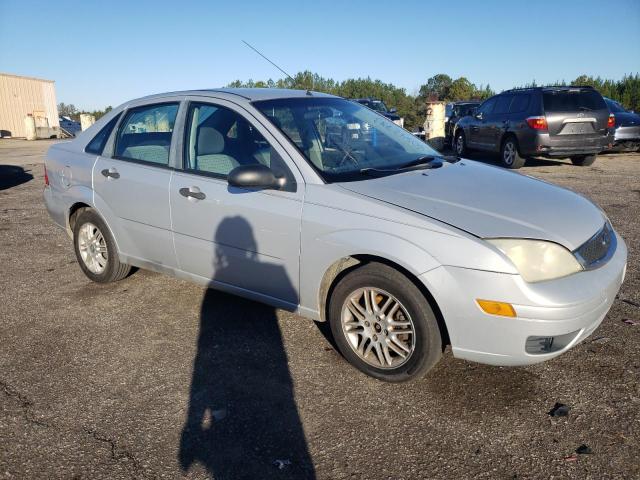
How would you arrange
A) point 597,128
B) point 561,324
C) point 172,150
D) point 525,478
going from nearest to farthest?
point 525,478 < point 561,324 < point 172,150 < point 597,128

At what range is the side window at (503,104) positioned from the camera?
1203 centimetres

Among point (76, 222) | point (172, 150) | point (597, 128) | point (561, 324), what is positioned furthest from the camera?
point (597, 128)

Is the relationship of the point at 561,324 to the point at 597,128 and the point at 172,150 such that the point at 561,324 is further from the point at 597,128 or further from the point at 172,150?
the point at 597,128

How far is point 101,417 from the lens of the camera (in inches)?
117

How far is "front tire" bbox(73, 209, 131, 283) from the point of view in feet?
15.6

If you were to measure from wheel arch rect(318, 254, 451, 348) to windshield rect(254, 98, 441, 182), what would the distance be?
1.75 feet

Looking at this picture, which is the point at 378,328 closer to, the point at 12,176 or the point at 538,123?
the point at 538,123

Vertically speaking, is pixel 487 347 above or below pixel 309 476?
above

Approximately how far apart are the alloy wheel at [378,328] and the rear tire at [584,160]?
35.0 ft

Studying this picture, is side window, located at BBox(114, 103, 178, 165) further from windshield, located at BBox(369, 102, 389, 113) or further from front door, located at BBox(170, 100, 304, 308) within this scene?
windshield, located at BBox(369, 102, 389, 113)

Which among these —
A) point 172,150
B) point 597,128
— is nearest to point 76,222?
point 172,150

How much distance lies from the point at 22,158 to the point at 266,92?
55.8 feet

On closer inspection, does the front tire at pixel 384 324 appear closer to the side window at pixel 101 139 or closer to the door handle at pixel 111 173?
the door handle at pixel 111 173

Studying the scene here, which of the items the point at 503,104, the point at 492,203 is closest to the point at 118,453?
the point at 492,203
